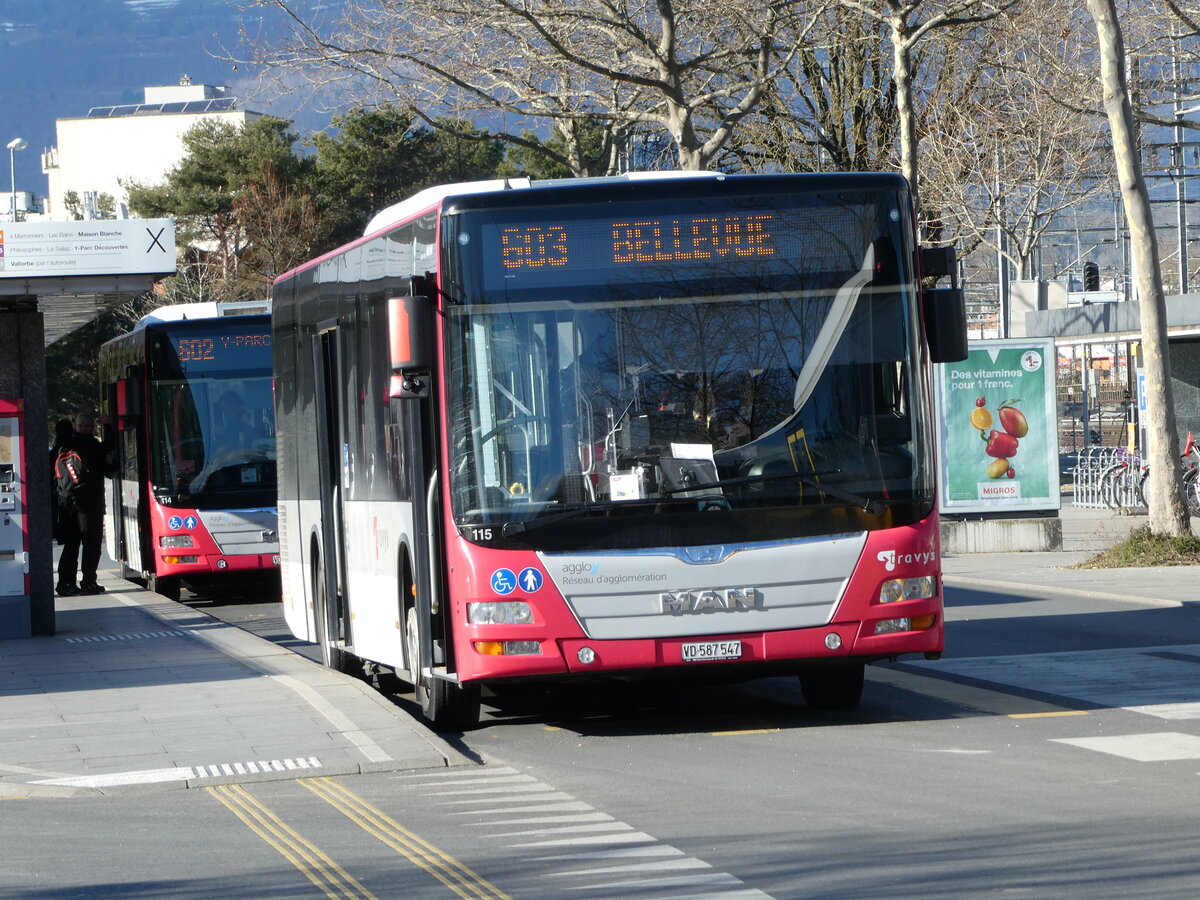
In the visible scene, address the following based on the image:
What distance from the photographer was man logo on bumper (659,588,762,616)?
386 inches

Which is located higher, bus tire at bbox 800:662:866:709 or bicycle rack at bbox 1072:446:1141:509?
bicycle rack at bbox 1072:446:1141:509

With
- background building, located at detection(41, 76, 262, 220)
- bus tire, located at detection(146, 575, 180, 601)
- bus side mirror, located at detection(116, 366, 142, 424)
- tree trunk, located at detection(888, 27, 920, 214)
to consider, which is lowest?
bus tire, located at detection(146, 575, 180, 601)

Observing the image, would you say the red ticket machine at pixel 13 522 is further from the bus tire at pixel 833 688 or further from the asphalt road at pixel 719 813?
the bus tire at pixel 833 688

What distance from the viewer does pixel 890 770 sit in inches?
349

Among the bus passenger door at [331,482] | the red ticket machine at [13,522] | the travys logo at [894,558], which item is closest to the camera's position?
the travys logo at [894,558]

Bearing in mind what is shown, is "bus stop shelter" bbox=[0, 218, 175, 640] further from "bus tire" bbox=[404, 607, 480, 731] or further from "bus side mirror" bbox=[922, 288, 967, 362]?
"bus side mirror" bbox=[922, 288, 967, 362]

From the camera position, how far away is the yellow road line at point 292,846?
6766 millimetres

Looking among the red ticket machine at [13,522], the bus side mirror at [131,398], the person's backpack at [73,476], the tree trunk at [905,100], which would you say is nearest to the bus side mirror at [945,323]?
the red ticket machine at [13,522]

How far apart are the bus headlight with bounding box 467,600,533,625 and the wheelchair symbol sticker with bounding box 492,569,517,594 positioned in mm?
58

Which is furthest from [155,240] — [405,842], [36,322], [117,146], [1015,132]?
[117,146]

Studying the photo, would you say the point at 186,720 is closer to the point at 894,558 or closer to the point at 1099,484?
the point at 894,558

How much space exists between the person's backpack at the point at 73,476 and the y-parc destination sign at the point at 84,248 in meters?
7.21

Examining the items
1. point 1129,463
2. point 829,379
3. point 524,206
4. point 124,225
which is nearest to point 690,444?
point 829,379

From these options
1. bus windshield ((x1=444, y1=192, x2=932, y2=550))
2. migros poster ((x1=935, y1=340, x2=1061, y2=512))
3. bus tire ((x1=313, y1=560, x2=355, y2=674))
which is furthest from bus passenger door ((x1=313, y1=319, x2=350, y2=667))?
migros poster ((x1=935, y1=340, x2=1061, y2=512))
